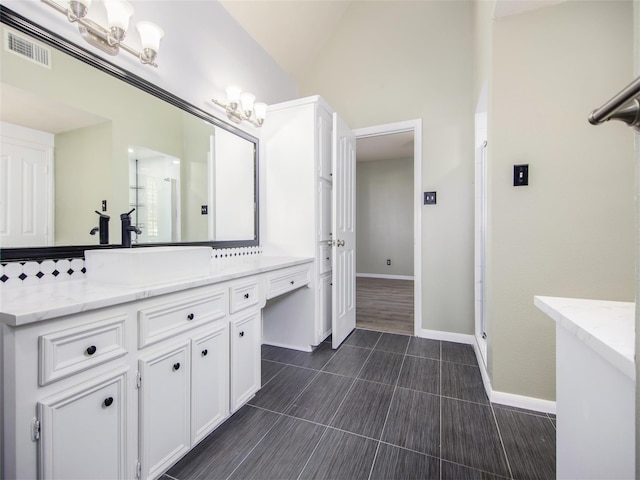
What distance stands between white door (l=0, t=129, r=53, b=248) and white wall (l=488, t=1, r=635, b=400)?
2.28m

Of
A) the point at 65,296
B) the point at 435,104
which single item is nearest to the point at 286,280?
the point at 65,296

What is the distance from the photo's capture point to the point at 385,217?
632 centimetres

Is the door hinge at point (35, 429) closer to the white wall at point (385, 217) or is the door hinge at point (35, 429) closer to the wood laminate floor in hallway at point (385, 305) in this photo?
the wood laminate floor in hallway at point (385, 305)

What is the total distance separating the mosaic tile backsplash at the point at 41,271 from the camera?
112 centimetres

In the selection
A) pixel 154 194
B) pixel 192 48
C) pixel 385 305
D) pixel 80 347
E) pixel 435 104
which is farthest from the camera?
pixel 385 305

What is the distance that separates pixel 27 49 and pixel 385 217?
19.0 feet

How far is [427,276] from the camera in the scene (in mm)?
2818

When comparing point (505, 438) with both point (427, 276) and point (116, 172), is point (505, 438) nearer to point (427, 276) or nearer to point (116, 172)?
point (427, 276)

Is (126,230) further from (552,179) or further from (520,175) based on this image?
(552,179)

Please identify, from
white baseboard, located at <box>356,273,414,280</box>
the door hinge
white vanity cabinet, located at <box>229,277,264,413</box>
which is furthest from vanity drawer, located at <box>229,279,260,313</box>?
white baseboard, located at <box>356,273,414,280</box>

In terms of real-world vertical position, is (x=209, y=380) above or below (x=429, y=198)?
below

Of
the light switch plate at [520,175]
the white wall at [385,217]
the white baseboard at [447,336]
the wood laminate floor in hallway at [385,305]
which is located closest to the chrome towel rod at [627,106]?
the light switch plate at [520,175]

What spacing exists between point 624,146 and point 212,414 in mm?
2522

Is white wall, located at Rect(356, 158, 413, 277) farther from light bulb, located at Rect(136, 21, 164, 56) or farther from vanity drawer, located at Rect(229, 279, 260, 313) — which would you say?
light bulb, located at Rect(136, 21, 164, 56)
